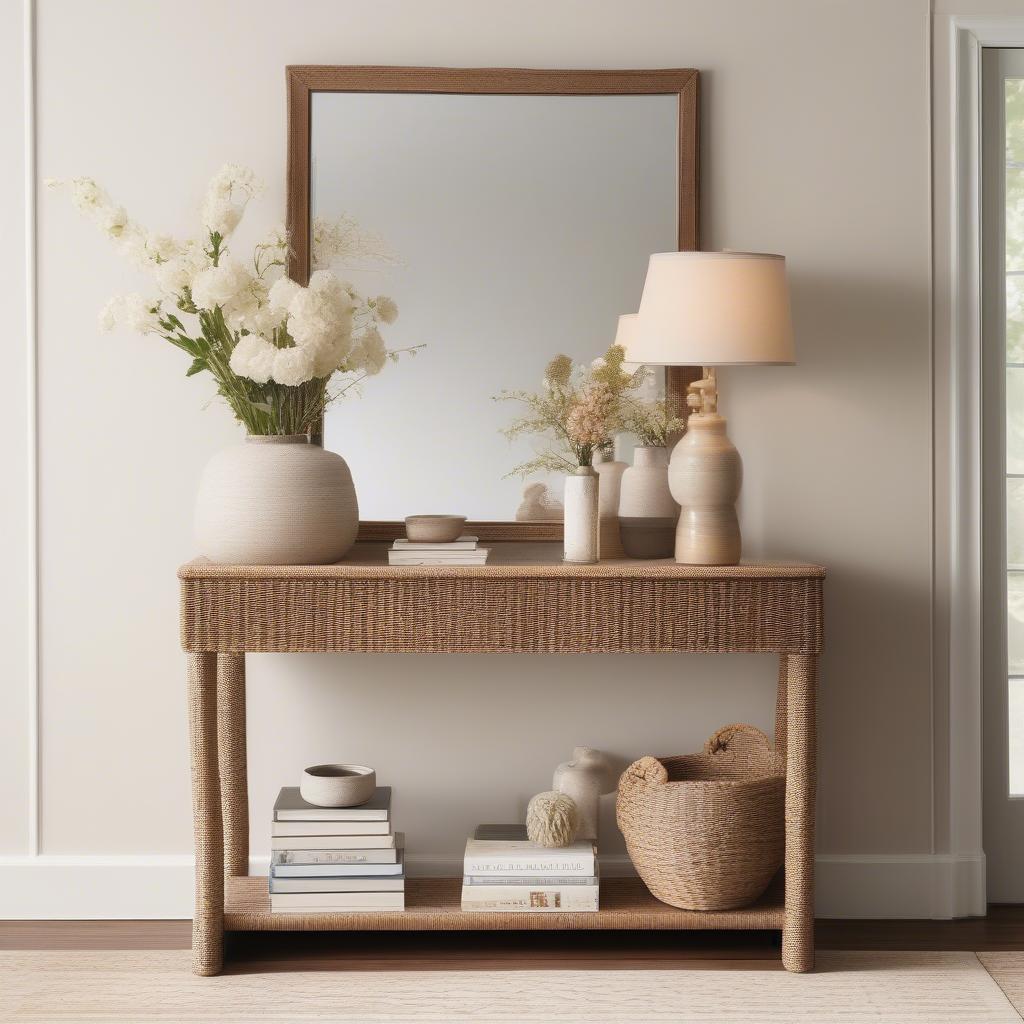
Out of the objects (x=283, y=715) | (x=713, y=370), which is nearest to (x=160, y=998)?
(x=283, y=715)

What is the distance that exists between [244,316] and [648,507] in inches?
39.6

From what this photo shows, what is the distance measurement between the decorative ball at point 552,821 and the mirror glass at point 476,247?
0.70 metres

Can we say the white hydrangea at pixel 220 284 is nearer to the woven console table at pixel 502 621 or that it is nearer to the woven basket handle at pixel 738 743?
the woven console table at pixel 502 621

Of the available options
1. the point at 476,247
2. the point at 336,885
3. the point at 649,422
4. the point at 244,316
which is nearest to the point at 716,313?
the point at 649,422

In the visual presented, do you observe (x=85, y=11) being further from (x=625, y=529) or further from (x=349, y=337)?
(x=625, y=529)

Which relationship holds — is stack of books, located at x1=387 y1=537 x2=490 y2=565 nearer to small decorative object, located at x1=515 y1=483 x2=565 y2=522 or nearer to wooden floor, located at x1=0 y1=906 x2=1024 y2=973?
small decorative object, located at x1=515 y1=483 x2=565 y2=522

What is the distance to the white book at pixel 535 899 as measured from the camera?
103 inches

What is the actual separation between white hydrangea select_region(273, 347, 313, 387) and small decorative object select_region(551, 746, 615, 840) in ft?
3.73

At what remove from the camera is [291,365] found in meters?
2.46

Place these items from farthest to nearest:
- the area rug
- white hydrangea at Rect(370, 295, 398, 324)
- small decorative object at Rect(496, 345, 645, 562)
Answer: white hydrangea at Rect(370, 295, 398, 324) → small decorative object at Rect(496, 345, 645, 562) → the area rug

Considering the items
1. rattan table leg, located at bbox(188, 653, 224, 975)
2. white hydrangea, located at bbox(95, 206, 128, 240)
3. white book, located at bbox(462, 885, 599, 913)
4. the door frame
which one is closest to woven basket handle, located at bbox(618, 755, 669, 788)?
white book, located at bbox(462, 885, 599, 913)

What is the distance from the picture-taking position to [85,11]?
2.88m

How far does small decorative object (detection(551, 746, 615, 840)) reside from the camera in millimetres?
2824

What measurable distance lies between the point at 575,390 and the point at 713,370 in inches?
13.3
